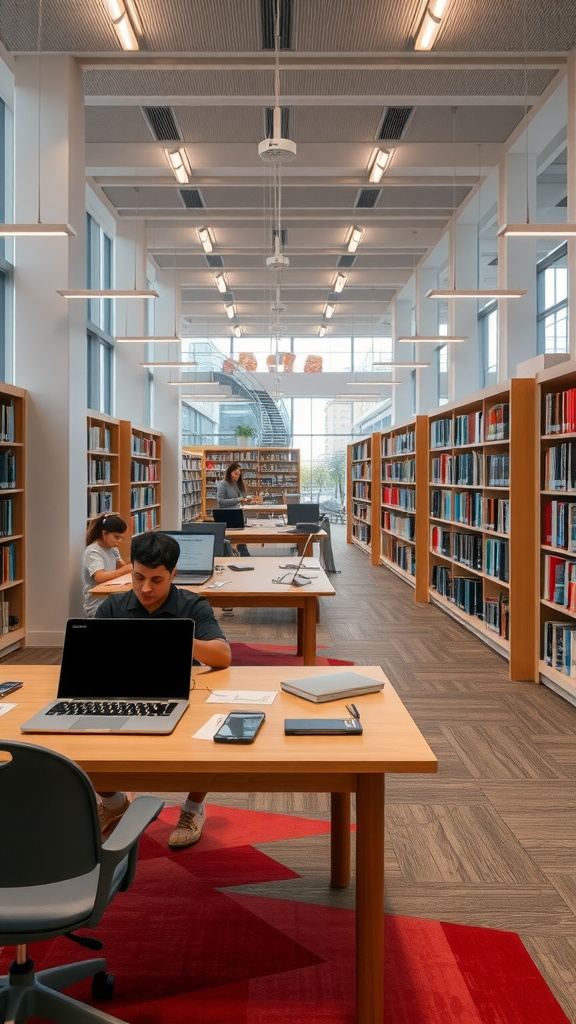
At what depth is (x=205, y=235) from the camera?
12.0 meters

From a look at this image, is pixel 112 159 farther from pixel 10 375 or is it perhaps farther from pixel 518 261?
pixel 518 261

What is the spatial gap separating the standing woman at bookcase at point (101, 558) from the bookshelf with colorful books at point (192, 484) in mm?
11043

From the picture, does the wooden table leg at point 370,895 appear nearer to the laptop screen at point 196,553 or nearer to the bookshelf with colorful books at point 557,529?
the bookshelf with colorful books at point 557,529

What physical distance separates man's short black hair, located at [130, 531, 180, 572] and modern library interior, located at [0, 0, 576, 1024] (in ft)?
1.80

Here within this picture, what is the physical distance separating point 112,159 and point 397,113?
349 centimetres

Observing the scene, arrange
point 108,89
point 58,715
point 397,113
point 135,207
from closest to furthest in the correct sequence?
point 58,715 → point 108,89 → point 397,113 → point 135,207

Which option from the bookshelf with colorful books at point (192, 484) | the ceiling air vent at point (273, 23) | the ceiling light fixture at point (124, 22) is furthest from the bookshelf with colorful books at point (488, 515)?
the bookshelf with colorful books at point (192, 484)

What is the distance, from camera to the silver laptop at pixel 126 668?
226 cm

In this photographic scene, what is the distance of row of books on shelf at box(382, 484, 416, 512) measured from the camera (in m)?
10.1

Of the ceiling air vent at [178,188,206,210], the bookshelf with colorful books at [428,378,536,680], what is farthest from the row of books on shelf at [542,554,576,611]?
the ceiling air vent at [178,188,206,210]

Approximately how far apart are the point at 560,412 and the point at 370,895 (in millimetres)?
3792

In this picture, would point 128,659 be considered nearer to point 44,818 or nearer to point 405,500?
point 44,818

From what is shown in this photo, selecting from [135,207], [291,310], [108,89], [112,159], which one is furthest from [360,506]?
[108,89]

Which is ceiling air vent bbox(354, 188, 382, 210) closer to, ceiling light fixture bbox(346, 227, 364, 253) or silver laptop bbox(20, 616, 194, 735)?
ceiling light fixture bbox(346, 227, 364, 253)
